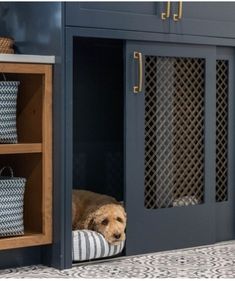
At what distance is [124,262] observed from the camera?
309 centimetres

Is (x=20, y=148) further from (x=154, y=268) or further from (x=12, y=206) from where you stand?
(x=154, y=268)

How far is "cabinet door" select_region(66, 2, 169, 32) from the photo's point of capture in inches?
116

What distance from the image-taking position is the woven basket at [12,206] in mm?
2918

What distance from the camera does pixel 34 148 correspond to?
2943mm

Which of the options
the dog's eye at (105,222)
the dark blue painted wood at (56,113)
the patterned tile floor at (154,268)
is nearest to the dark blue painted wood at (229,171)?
the patterned tile floor at (154,268)

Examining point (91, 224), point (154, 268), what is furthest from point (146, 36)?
point (154, 268)

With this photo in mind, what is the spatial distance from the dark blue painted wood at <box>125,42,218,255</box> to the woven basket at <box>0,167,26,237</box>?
48 centimetres

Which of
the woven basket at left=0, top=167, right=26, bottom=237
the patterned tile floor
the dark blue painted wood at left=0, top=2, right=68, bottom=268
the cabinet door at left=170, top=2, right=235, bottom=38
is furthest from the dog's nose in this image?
the cabinet door at left=170, top=2, right=235, bottom=38

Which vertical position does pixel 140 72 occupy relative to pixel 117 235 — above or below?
above

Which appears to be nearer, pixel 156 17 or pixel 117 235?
pixel 117 235

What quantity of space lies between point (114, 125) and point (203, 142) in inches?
20.9

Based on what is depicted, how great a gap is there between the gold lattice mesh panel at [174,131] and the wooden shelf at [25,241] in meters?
0.56

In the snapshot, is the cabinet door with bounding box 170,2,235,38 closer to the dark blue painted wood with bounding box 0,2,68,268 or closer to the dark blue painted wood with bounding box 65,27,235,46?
the dark blue painted wood with bounding box 65,27,235,46

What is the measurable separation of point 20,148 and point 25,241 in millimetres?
376
